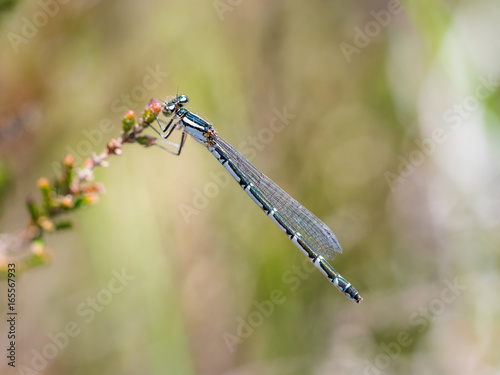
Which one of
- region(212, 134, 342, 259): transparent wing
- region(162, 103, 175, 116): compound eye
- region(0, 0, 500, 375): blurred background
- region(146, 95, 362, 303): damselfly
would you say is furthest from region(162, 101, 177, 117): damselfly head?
region(0, 0, 500, 375): blurred background

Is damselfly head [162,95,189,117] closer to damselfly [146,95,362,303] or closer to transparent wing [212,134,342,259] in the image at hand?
damselfly [146,95,362,303]

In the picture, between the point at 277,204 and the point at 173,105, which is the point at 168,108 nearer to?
the point at 173,105

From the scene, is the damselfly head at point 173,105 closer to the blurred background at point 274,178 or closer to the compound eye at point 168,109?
the compound eye at point 168,109

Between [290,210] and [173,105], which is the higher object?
[173,105]

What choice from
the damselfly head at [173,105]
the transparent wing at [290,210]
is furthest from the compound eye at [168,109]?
the transparent wing at [290,210]

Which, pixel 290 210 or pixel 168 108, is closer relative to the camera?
pixel 168 108

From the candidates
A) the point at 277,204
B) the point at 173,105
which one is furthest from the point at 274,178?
the point at 173,105

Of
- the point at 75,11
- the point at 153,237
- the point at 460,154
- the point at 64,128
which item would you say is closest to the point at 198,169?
the point at 153,237
